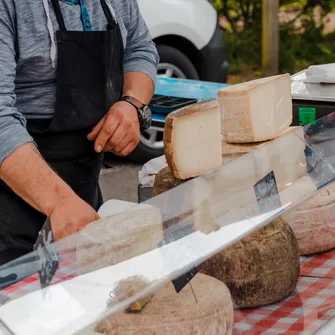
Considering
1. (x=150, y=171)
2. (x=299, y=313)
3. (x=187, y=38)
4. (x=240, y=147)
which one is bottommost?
(x=187, y=38)

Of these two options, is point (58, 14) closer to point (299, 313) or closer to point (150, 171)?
point (150, 171)

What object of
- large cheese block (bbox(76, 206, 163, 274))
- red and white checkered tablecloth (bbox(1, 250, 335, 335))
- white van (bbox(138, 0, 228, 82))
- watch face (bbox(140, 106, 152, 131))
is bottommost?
white van (bbox(138, 0, 228, 82))

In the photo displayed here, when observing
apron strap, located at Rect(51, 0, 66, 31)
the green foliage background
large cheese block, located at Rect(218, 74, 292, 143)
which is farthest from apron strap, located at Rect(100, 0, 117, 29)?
the green foliage background

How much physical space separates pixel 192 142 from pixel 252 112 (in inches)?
12.1

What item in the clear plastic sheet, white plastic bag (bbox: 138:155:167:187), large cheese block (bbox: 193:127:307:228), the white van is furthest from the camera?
the white van

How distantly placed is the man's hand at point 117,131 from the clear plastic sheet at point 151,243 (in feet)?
1.41

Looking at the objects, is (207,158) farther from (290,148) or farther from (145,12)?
(145,12)

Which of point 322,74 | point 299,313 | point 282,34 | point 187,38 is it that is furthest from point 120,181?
point 282,34

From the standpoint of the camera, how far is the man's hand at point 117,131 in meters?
2.08

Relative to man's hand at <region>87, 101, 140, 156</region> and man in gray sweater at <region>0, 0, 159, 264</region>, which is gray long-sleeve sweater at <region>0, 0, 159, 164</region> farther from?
man's hand at <region>87, 101, 140, 156</region>

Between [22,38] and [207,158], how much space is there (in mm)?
537

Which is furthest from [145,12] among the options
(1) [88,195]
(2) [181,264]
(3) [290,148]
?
(2) [181,264]

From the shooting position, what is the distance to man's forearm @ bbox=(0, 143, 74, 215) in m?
1.63

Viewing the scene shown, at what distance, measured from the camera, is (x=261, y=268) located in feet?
5.40
